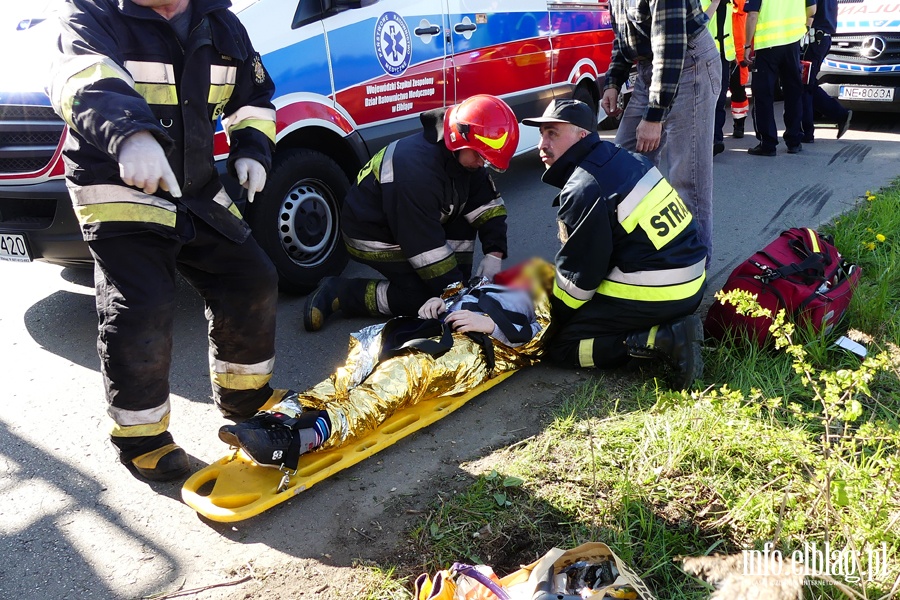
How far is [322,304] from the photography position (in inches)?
154

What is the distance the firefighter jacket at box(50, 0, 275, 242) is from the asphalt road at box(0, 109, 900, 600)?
956 millimetres

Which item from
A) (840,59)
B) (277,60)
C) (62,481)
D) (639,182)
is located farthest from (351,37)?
(840,59)

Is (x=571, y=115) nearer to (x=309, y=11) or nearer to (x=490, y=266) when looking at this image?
(x=490, y=266)

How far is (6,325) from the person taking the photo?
3969 millimetres

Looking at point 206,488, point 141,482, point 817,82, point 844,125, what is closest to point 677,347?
point 206,488

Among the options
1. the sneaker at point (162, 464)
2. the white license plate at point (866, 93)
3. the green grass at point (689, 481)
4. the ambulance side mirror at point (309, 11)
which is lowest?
the green grass at point (689, 481)

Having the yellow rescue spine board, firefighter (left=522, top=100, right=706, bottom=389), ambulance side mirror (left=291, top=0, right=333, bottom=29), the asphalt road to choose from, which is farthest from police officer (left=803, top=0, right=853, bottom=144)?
the yellow rescue spine board

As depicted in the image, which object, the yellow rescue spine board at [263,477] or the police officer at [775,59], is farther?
the police officer at [775,59]

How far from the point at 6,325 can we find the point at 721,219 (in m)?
4.71

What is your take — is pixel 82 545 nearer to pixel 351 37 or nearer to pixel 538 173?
pixel 351 37

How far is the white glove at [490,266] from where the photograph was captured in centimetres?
390

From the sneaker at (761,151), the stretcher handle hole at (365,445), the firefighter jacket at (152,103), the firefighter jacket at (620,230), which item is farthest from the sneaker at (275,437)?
the sneaker at (761,151)

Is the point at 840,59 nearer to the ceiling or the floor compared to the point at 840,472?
nearer to the ceiling

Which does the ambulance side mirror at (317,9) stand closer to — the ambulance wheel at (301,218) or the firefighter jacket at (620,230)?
the ambulance wheel at (301,218)
